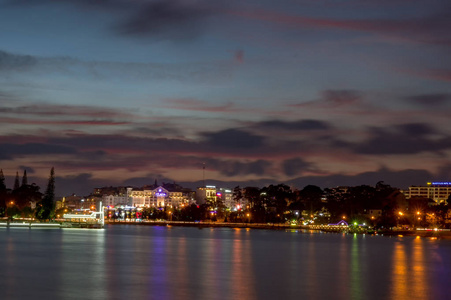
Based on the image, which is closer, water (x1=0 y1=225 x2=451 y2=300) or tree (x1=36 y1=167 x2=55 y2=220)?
water (x1=0 y1=225 x2=451 y2=300)

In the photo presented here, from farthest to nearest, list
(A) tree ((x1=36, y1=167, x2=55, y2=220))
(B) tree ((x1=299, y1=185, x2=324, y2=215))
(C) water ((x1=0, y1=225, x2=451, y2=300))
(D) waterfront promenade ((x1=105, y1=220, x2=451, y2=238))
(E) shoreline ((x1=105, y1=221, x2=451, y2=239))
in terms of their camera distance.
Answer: (B) tree ((x1=299, y1=185, x2=324, y2=215))
(A) tree ((x1=36, y1=167, x2=55, y2=220))
(D) waterfront promenade ((x1=105, y1=220, x2=451, y2=238))
(E) shoreline ((x1=105, y1=221, x2=451, y2=239))
(C) water ((x1=0, y1=225, x2=451, y2=300))

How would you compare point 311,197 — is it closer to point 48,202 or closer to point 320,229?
point 320,229

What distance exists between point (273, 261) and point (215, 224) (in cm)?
13189

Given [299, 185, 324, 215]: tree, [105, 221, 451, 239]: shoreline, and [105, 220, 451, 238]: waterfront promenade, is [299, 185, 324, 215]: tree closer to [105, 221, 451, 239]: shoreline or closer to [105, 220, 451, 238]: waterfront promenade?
[105, 220, 451, 238]: waterfront promenade

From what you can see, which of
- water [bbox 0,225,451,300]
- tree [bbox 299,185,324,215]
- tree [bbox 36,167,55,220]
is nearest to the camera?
water [bbox 0,225,451,300]

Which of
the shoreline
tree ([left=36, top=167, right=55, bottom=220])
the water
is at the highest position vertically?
tree ([left=36, top=167, right=55, bottom=220])

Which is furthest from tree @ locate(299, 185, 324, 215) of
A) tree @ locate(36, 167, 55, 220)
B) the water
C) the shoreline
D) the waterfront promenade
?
the water

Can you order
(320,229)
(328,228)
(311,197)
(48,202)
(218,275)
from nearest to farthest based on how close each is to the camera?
(218,275), (328,228), (320,229), (48,202), (311,197)

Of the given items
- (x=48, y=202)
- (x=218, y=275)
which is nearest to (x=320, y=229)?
(x=48, y=202)

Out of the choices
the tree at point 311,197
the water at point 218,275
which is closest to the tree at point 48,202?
the tree at point 311,197

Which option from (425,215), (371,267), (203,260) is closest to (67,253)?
(203,260)

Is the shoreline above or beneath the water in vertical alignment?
above

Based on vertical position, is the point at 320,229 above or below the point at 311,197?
below

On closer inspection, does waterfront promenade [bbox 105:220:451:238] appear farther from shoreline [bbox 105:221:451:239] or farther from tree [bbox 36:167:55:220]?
tree [bbox 36:167:55:220]
